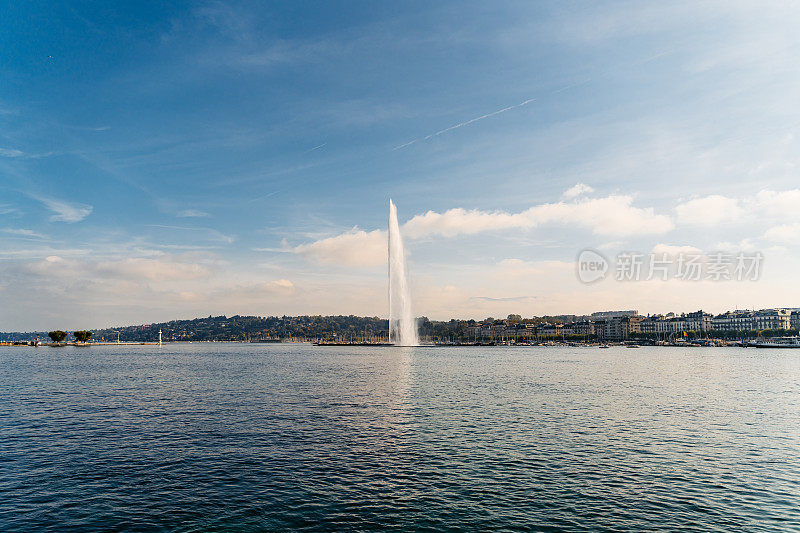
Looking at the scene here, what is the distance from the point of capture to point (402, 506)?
24.4m

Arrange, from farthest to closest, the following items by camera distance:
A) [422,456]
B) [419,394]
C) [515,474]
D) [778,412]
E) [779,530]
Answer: [419,394]
[778,412]
[422,456]
[515,474]
[779,530]

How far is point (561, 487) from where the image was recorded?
27.0 m

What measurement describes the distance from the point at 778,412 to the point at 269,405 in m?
54.0

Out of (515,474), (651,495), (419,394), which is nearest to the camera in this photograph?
(651,495)

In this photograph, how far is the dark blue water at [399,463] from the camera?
23.1 m

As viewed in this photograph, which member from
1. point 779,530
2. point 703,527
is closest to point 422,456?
point 703,527

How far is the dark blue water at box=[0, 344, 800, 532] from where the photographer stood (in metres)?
23.1

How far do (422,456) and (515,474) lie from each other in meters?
6.69

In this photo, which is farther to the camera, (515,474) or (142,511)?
(515,474)

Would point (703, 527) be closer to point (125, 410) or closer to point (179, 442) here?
point (179, 442)

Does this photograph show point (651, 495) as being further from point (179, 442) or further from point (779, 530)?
point (179, 442)

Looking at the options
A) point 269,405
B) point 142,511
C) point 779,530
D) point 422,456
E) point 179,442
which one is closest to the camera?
point 779,530

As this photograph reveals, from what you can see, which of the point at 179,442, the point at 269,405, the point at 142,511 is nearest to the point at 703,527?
the point at 142,511

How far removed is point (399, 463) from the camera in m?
31.6
